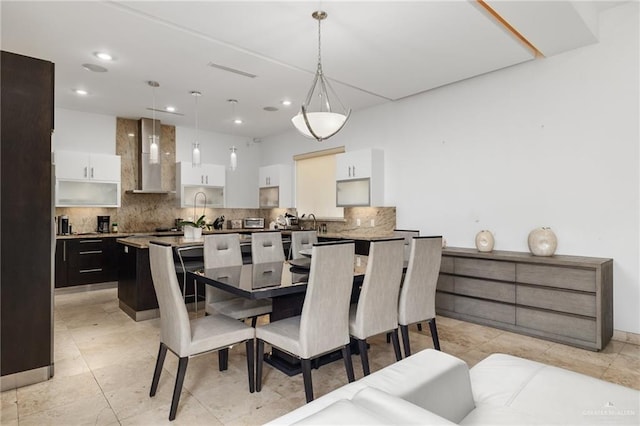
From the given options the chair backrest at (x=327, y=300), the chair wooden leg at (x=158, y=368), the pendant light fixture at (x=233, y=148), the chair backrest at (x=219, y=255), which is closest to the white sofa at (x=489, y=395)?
the chair backrest at (x=327, y=300)

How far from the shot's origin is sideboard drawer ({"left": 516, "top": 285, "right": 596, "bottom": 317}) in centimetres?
326

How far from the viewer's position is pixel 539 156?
3996 millimetres

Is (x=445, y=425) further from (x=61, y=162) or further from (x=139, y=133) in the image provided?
(x=139, y=133)

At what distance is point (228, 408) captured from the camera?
91.0 inches

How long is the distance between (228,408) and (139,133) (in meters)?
5.74

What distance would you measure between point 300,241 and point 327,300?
1.95 metres

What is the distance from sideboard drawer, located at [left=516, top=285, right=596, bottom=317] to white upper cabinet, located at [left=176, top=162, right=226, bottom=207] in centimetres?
543

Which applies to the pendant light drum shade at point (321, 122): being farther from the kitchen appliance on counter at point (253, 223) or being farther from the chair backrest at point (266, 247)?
the kitchen appliance on counter at point (253, 223)

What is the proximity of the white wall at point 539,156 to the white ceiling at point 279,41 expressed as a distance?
0.92ft

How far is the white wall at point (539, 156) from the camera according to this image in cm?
342

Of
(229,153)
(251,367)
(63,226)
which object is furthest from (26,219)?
(229,153)

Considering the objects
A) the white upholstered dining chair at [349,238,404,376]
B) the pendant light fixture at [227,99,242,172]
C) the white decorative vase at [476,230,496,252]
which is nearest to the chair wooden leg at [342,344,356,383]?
the white upholstered dining chair at [349,238,404,376]

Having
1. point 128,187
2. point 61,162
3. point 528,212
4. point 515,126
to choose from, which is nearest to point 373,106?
point 515,126

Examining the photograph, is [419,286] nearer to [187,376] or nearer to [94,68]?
[187,376]
